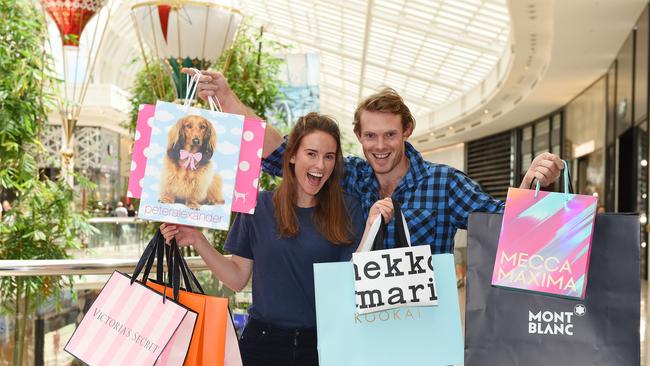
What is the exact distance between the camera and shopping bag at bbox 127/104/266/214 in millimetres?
1813

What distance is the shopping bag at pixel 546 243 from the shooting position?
5.58 ft

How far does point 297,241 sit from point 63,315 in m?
1.73

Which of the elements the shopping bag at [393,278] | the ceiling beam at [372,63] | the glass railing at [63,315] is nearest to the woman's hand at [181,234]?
the shopping bag at [393,278]

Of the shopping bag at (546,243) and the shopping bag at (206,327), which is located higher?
the shopping bag at (546,243)

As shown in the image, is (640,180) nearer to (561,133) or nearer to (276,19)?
(561,133)

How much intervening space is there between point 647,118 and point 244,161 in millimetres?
9849

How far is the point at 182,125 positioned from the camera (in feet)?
5.97

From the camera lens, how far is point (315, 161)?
206cm

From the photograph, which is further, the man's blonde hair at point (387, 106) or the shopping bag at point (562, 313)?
the man's blonde hair at point (387, 106)

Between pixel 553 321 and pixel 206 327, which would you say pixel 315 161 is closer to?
pixel 206 327

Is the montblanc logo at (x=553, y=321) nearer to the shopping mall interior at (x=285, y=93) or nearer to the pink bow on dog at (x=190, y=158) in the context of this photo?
the shopping mall interior at (x=285, y=93)

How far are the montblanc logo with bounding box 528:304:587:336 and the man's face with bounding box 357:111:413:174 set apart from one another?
579 mm

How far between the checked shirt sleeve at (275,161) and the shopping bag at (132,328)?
0.66 metres

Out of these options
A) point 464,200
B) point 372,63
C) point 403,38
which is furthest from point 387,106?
point 372,63
